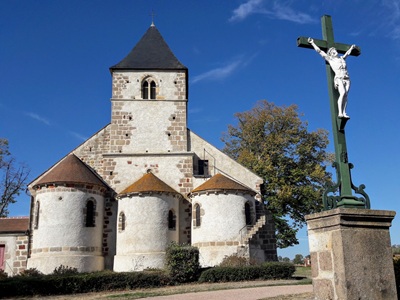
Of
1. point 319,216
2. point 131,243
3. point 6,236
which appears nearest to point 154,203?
point 131,243

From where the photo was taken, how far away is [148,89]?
28750mm

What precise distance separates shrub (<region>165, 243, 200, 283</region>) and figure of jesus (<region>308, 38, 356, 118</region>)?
13651 millimetres

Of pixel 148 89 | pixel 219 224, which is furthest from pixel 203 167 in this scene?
pixel 148 89

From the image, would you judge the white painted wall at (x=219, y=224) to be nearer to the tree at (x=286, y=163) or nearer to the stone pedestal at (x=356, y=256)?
the tree at (x=286, y=163)

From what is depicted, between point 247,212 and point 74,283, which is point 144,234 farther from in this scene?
point 74,283

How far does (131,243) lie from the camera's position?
23.4m

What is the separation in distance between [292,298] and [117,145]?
19.6m

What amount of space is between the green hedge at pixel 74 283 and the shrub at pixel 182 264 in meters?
0.85

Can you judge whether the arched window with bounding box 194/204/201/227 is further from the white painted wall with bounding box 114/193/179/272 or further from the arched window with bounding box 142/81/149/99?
the arched window with bounding box 142/81/149/99

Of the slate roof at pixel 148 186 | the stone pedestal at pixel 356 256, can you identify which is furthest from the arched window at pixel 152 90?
the stone pedestal at pixel 356 256

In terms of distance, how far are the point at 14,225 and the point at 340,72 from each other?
77.5ft

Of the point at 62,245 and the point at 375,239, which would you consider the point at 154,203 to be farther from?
the point at 375,239

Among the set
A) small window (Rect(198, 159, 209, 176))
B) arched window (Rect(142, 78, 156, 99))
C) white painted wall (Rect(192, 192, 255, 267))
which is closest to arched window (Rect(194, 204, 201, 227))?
white painted wall (Rect(192, 192, 255, 267))

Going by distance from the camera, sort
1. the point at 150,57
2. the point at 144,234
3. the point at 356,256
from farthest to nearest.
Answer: the point at 150,57 < the point at 144,234 < the point at 356,256
